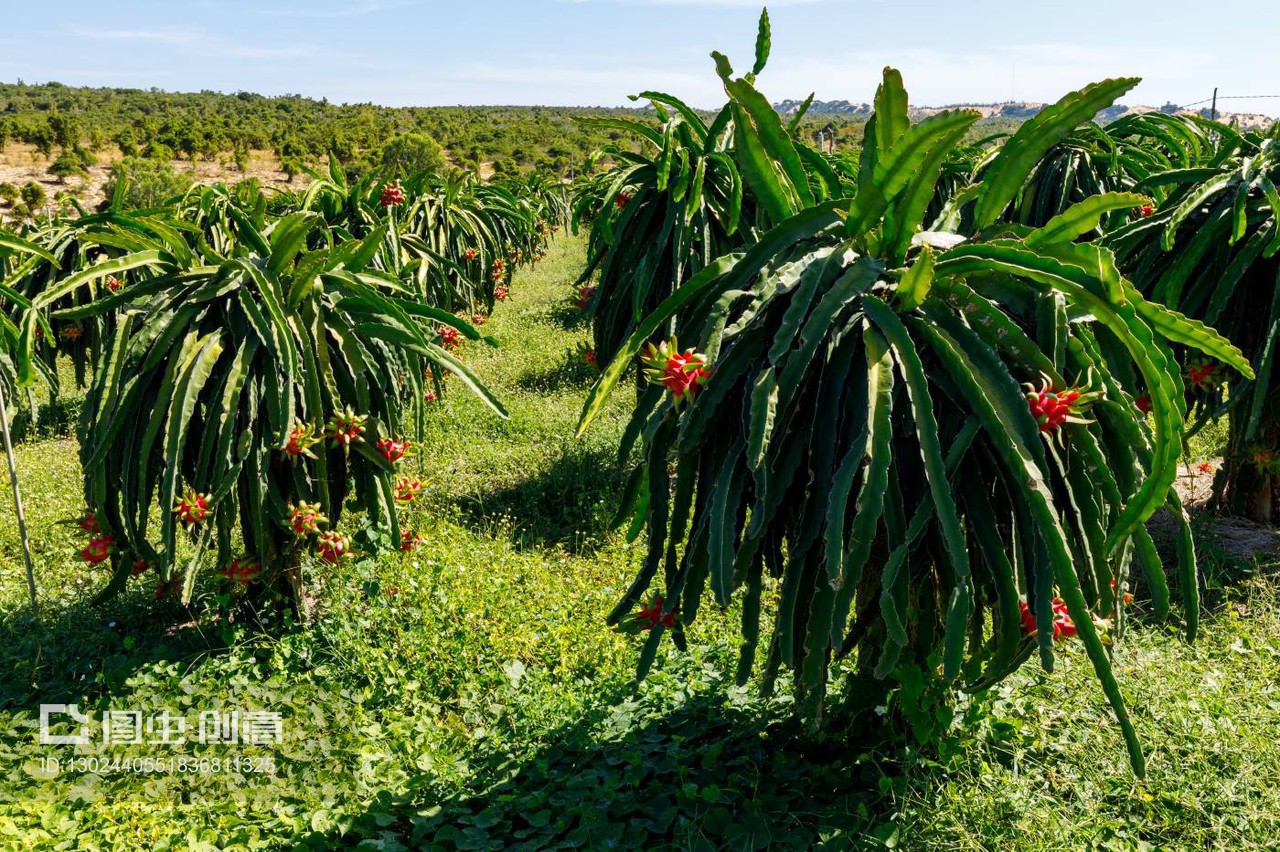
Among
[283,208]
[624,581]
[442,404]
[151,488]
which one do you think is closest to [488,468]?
[442,404]

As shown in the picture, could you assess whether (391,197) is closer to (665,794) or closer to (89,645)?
(89,645)

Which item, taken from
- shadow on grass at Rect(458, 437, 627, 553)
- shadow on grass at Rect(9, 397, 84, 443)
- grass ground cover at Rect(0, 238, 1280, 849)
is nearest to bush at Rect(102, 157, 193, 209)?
shadow on grass at Rect(9, 397, 84, 443)

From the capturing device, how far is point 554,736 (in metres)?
3.73

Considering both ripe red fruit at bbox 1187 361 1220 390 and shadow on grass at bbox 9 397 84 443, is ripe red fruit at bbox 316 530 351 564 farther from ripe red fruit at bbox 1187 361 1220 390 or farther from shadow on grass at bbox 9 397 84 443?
shadow on grass at bbox 9 397 84 443

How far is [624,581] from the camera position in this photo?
5.50 meters

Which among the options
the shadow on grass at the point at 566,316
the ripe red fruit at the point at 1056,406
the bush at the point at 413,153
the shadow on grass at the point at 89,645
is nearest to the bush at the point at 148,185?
the bush at the point at 413,153

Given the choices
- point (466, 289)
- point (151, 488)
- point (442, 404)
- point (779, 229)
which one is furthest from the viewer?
point (466, 289)

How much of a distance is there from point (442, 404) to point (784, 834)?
6.26 metres

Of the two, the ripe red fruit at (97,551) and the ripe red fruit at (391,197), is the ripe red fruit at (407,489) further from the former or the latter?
the ripe red fruit at (391,197)

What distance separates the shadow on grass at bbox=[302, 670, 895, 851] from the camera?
9.91 feet

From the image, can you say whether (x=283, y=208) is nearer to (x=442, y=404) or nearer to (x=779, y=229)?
(x=442, y=404)

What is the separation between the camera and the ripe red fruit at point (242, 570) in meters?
4.31

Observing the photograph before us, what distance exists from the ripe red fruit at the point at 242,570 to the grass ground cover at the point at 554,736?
0.38m

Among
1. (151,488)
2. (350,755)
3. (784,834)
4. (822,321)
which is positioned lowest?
(350,755)
